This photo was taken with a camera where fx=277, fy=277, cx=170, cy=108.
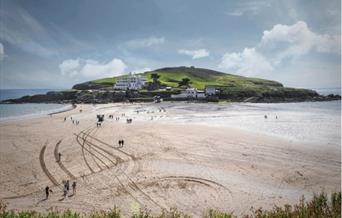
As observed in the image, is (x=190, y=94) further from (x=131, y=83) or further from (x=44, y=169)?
(x=44, y=169)

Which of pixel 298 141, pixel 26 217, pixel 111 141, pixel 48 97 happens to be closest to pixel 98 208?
pixel 26 217

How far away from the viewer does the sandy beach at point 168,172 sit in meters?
18.0

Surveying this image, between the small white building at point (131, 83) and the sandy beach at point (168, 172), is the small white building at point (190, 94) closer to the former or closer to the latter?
the small white building at point (131, 83)

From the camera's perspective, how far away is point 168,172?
76.4ft

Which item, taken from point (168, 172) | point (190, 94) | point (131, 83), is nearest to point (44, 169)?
point (168, 172)

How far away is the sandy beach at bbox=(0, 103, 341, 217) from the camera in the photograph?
1802 centimetres

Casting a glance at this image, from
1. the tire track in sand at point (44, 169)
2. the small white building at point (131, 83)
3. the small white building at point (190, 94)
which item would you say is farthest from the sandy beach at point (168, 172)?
the small white building at point (131, 83)

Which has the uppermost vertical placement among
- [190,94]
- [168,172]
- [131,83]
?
[131,83]

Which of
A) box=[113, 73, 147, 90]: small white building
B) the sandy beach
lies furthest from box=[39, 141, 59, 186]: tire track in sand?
box=[113, 73, 147, 90]: small white building

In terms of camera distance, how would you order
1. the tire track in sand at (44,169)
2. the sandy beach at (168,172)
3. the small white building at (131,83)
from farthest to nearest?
the small white building at (131,83) < the tire track in sand at (44,169) < the sandy beach at (168,172)

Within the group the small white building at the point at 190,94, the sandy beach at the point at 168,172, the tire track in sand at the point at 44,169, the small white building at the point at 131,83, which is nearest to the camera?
the sandy beach at the point at 168,172

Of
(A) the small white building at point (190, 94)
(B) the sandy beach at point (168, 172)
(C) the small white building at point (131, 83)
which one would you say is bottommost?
(B) the sandy beach at point (168, 172)

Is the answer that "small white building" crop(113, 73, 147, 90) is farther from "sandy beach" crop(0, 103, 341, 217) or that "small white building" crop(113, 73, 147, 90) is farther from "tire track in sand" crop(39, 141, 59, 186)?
"tire track in sand" crop(39, 141, 59, 186)

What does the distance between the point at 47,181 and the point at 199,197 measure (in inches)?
471
